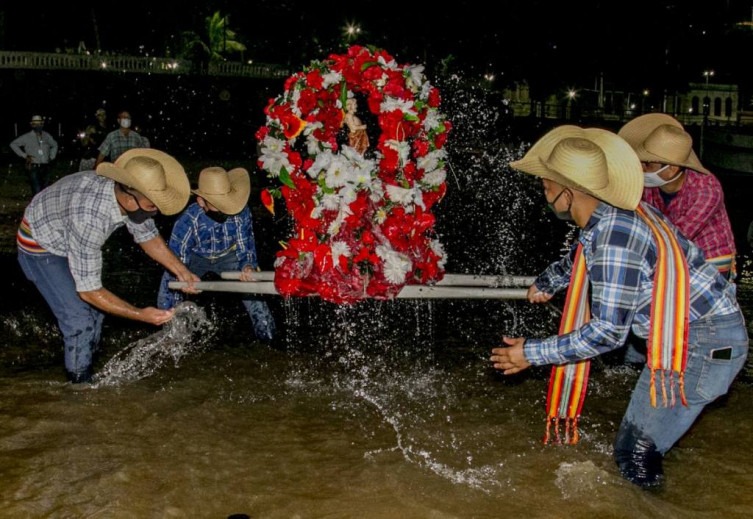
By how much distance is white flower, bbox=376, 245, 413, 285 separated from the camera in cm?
675

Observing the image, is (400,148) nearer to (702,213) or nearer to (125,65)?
(702,213)

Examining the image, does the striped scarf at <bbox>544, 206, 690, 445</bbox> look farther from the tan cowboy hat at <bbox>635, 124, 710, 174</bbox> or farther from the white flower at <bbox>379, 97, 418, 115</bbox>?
the white flower at <bbox>379, 97, 418, 115</bbox>

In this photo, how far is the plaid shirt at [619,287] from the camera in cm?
399

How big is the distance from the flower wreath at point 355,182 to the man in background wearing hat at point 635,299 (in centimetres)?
240

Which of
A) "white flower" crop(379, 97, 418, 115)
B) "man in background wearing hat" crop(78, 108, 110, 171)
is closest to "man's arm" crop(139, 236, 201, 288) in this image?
"white flower" crop(379, 97, 418, 115)

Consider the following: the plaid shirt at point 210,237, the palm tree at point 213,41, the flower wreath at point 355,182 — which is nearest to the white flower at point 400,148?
the flower wreath at point 355,182

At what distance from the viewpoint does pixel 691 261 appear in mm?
4227

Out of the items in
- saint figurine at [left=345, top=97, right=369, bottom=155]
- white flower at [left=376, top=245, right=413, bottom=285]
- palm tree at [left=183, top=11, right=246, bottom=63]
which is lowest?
white flower at [left=376, top=245, right=413, bottom=285]

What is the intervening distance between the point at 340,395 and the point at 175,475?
1.83m

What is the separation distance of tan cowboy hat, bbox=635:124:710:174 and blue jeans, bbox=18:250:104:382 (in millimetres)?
3990

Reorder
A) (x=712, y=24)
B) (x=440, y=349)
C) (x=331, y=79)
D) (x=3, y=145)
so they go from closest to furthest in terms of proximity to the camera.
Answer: (x=331, y=79), (x=440, y=349), (x=3, y=145), (x=712, y=24)

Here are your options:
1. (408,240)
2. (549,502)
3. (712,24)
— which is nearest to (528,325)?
(408,240)

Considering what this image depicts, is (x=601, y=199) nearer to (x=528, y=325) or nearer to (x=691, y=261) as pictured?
(x=691, y=261)

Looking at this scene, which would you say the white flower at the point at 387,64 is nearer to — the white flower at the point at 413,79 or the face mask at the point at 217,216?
the white flower at the point at 413,79
